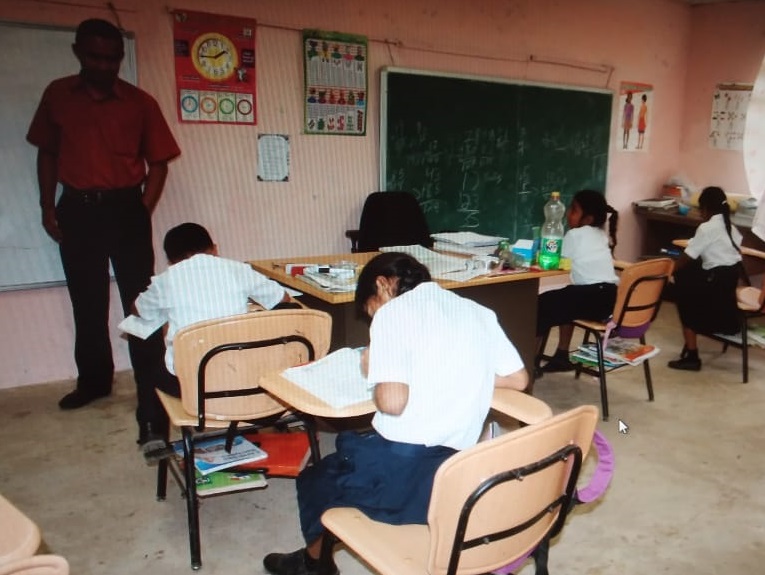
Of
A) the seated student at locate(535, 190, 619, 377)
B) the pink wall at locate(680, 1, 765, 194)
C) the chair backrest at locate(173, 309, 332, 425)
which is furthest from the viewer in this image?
the pink wall at locate(680, 1, 765, 194)

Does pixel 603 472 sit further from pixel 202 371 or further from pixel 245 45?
pixel 245 45

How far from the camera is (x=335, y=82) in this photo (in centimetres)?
411

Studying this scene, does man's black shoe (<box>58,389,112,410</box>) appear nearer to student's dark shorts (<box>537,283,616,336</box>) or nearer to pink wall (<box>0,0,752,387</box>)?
pink wall (<box>0,0,752,387</box>)

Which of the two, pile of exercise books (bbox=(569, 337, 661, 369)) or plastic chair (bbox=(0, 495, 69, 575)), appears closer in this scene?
plastic chair (bbox=(0, 495, 69, 575))

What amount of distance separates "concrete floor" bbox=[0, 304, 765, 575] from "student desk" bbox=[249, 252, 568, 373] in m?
0.48

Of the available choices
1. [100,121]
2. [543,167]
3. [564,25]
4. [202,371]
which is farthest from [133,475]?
[564,25]

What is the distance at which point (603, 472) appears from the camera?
1472 mm

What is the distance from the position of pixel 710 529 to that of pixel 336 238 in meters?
2.77

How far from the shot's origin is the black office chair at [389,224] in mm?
4066

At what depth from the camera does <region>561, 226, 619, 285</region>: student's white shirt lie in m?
3.38

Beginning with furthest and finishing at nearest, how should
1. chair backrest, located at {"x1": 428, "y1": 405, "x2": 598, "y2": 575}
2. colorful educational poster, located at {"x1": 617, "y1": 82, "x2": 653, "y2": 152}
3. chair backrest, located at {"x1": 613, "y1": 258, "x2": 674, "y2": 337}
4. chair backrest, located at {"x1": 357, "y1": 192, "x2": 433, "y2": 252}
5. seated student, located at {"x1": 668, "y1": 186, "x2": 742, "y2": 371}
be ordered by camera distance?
colorful educational poster, located at {"x1": 617, "y1": 82, "x2": 653, "y2": 152}
chair backrest, located at {"x1": 357, "y1": 192, "x2": 433, "y2": 252}
seated student, located at {"x1": 668, "y1": 186, "x2": 742, "y2": 371}
chair backrest, located at {"x1": 613, "y1": 258, "x2": 674, "y2": 337}
chair backrest, located at {"x1": 428, "y1": 405, "x2": 598, "y2": 575}

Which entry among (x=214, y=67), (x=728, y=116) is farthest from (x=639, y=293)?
(x=728, y=116)

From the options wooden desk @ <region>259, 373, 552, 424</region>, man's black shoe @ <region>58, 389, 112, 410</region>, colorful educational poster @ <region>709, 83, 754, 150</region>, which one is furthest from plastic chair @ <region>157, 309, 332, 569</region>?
colorful educational poster @ <region>709, 83, 754, 150</region>

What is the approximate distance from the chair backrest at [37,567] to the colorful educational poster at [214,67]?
3.12 m
